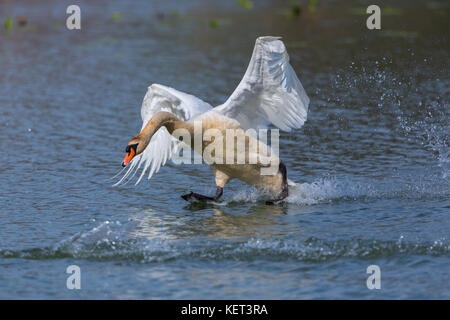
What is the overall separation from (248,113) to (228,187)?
5.40ft

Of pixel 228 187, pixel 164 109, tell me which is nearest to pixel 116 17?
pixel 228 187

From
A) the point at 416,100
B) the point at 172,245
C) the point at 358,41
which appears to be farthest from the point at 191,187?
the point at 358,41

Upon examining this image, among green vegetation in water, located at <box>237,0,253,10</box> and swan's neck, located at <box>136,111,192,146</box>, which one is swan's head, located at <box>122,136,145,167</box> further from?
green vegetation in water, located at <box>237,0,253,10</box>

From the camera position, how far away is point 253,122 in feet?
38.2

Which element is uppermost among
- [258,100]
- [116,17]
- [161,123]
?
[116,17]

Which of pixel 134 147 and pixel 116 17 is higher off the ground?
pixel 116 17

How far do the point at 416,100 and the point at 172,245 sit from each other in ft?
31.8

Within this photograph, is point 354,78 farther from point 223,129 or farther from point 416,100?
point 223,129

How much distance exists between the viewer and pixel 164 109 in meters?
12.0

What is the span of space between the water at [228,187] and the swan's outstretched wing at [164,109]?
1.57 feet

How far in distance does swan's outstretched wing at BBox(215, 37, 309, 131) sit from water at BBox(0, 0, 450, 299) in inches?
44.1

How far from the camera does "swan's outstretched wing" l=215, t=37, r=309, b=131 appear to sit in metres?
10.4

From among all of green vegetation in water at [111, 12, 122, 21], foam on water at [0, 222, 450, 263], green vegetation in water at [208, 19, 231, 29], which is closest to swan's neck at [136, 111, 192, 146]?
foam on water at [0, 222, 450, 263]

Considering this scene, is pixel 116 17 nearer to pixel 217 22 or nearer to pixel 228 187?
pixel 217 22
